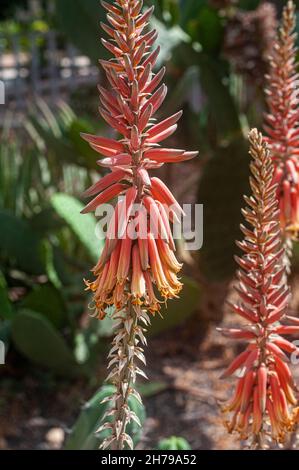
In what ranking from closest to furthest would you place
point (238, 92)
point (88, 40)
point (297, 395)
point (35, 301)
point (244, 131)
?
point (297, 395), point (35, 301), point (88, 40), point (244, 131), point (238, 92)

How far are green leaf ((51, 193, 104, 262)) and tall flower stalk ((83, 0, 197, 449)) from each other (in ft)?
4.48

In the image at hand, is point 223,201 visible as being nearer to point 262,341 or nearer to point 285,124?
point 285,124

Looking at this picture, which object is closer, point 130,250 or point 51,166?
point 130,250

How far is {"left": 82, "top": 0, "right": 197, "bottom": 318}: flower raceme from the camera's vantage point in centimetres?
105

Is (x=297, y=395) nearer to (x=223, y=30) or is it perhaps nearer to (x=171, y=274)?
(x=171, y=274)

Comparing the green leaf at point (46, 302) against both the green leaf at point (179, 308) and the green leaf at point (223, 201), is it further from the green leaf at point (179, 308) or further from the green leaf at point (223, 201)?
the green leaf at point (223, 201)

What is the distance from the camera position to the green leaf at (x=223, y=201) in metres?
2.95

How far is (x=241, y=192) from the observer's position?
2953 mm

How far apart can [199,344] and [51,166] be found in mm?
1261

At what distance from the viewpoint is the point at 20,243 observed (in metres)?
2.92

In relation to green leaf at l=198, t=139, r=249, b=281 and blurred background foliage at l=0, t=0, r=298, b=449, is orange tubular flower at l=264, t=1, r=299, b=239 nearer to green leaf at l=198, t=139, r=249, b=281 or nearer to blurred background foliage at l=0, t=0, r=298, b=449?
blurred background foliage at l=0, t=0, r=298, b=449

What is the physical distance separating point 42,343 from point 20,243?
456 millimetres

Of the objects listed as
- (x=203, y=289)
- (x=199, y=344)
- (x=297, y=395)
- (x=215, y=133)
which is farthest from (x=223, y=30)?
(x=297, y=395)

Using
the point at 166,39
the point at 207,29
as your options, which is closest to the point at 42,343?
the point at 166,39
